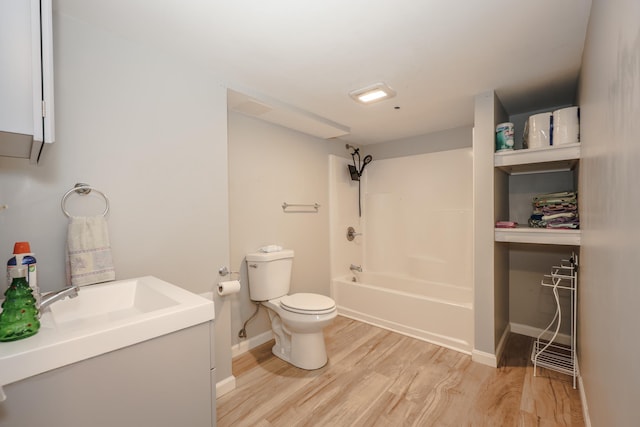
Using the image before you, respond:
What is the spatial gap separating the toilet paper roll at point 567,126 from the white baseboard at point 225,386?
277 centimetres

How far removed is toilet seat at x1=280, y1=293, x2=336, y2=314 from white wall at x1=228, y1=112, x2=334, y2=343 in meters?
0.48

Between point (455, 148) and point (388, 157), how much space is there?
82 centimetres

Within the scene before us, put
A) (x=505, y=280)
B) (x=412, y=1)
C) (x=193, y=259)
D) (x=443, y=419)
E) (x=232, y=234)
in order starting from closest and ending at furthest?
(x=412, y=1) < (x=443, y=419) < (x=193, y=259) < (x=232, y=234) < (x=505, y=280)

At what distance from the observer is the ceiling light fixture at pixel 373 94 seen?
6.96 ft

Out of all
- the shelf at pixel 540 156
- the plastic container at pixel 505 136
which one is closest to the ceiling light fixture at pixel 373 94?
the plastic container at pixel 505 136

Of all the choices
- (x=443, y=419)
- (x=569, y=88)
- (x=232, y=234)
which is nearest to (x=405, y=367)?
(x=443, y=419)

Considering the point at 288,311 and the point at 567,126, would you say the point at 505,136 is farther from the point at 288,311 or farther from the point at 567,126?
the point at 288,311

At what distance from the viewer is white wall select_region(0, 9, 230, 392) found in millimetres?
1312

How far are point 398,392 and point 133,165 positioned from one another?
2178 mm

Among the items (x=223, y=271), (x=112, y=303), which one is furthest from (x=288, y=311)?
(x=112, y=303)

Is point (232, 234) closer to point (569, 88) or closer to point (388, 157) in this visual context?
point (388, 157)

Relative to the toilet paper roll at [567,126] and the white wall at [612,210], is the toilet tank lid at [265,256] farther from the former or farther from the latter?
the toilet paper roll at [567,126]

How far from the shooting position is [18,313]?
0.83 meters

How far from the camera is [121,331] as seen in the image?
90cm
